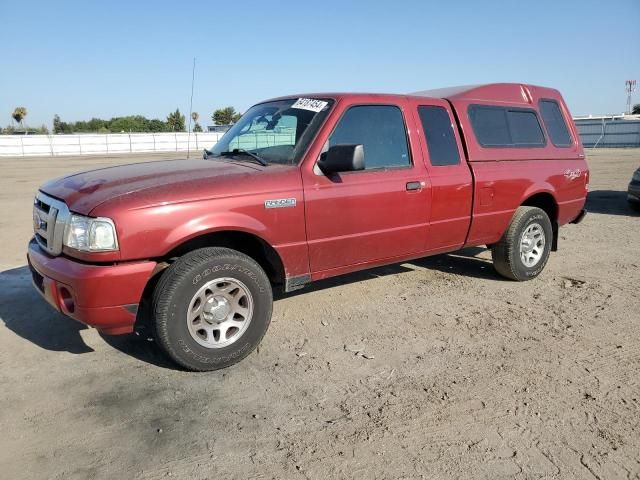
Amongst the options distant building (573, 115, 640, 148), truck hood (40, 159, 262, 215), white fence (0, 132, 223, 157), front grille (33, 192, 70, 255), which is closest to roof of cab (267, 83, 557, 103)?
truck hood (40, 159, 262, 215)

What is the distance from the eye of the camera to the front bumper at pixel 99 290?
311 centimetres

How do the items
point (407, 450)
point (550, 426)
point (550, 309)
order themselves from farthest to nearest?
point (550, 309) → point (550, 426) → point (407, 450)

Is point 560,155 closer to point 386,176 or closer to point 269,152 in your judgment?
point 386,176

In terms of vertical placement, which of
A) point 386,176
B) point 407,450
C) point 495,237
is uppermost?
point 386,176

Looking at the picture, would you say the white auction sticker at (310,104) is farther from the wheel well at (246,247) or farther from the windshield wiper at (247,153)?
the wheel well at (246,247)

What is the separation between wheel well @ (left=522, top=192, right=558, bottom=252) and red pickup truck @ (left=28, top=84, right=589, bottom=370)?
82 mm

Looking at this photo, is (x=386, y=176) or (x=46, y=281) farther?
(x=386, y=176)

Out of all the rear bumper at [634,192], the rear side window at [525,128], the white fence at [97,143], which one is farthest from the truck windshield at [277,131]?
the white fence at [97,143]

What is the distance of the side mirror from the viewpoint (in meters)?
3.71

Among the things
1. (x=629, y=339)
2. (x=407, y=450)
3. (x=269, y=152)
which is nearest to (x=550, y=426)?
(x=407, y=450)

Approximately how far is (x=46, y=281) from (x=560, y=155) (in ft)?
17.2

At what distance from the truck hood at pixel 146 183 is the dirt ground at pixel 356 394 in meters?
1.20

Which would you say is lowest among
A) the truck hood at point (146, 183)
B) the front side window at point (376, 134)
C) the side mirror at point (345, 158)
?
the truck hood at point (146, 183)

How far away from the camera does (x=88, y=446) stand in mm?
2697
